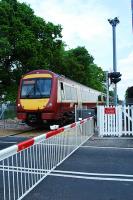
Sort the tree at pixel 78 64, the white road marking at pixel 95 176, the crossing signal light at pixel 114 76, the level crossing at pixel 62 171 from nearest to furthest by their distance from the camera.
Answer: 1. the level crossing at pixel 62 171
2. the white road marking at pixel 95 176
3. the crossing signal light at pixel 114 76
4. the tree at pixel 78 64

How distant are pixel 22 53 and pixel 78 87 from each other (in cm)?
509

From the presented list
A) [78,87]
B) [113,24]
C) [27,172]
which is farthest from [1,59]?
[27,172]

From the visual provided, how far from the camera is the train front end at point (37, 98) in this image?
84.1 ft

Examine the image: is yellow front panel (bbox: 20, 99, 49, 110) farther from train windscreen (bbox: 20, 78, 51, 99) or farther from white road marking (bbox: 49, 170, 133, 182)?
white road marking (bbox: 49, 170, 133, 182)

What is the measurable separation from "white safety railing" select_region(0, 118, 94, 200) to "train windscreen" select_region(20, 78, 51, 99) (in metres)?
12.3

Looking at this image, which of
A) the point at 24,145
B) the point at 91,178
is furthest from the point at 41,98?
the point at 24,145

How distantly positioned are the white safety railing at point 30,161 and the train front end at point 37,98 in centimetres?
1172

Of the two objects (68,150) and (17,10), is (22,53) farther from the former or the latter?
(68,150)

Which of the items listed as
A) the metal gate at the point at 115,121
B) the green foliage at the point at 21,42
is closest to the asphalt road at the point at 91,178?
the metal gate at the point at 115,121

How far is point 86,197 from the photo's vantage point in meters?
8.17

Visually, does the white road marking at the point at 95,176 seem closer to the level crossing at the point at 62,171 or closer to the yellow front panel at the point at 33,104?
the level crossing at the point at 62,171

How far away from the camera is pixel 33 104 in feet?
85.3

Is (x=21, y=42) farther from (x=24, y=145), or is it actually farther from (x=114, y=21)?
(x=24, y=145)

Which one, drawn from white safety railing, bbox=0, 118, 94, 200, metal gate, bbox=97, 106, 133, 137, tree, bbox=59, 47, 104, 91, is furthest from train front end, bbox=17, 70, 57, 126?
tree, bbox=59, 47, 104, 91
